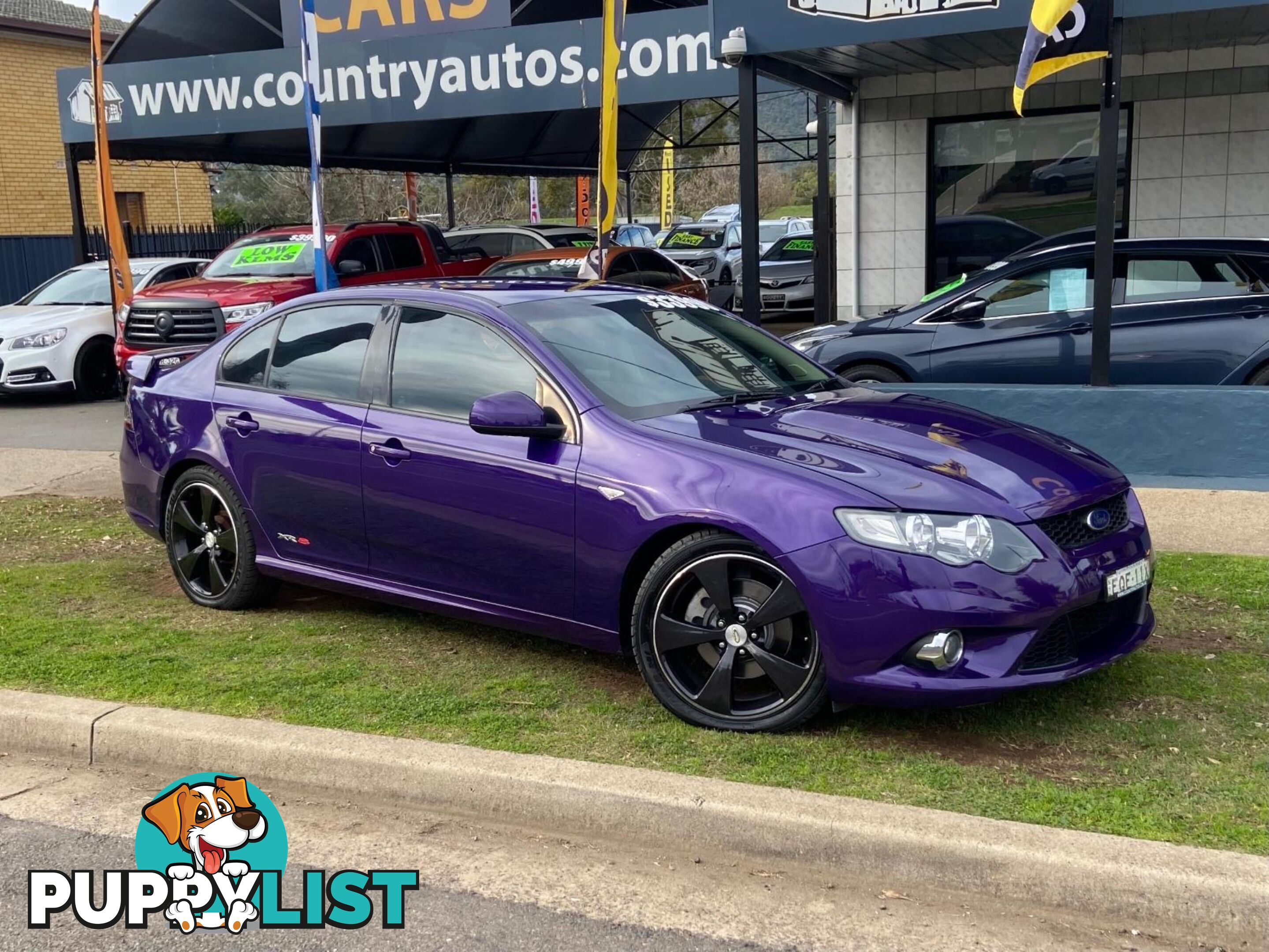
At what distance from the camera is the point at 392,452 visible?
17.5ft

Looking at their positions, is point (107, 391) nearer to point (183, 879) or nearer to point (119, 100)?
point (119, 100)

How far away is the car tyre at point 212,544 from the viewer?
20.0ft

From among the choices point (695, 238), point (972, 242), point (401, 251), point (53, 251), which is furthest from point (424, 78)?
point (695, 238)

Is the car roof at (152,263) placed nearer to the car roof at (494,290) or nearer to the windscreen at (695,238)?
the windscreen at (695,238)

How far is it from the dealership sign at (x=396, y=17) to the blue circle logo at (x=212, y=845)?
9.97 m

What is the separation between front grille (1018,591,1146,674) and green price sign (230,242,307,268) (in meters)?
11.3

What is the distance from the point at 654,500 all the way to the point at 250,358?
2.59m

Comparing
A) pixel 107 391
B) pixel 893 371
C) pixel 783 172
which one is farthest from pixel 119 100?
pixel 783 172

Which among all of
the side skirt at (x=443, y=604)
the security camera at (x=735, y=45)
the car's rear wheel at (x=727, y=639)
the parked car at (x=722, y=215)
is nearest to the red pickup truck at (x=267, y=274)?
the security camera at (x=735, y=45)

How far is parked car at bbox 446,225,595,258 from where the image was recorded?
18547 millimetres

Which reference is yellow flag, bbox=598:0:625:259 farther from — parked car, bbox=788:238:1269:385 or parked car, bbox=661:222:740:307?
parked car, bbox=661:222:740:307

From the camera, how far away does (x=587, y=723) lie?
15.5ft

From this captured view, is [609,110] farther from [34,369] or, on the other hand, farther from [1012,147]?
[34,369]

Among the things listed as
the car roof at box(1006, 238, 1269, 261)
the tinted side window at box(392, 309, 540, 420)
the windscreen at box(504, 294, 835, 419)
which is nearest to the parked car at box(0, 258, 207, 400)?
the car roof at box(1006, 238, 1269, 261)
